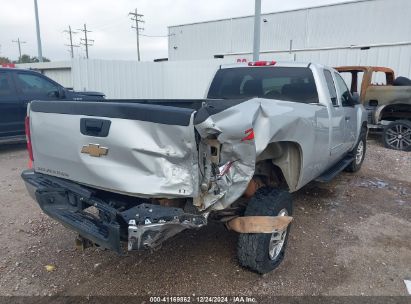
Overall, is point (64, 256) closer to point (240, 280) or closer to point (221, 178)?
point (240, 280)

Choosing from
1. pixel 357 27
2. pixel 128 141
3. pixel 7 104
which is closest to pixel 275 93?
pixel 128 141

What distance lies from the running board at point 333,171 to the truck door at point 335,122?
0.21 m

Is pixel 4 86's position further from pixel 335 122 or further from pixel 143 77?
pixel 143 77

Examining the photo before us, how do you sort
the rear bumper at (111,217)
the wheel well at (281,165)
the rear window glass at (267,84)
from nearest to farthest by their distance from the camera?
1. the rear bumper at (111,217)
2. the wheel well at (281,165)
3. the rear window glass at (267,84)

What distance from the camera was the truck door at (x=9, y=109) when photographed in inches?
306

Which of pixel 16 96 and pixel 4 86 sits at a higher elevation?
pixel 4 86

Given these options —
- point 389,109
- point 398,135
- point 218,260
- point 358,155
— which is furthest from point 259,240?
point 389,109

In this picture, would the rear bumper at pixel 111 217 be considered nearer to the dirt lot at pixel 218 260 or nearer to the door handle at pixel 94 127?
the door handle at pixel 94 127

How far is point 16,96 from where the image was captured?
796 centimetres

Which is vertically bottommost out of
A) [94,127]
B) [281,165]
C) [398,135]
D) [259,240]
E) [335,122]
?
[398,135]

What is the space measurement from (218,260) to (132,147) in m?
1.66

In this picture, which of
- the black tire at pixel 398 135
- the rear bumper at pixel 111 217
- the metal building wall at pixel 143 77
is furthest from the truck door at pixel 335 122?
the metal building wall at pixel 143 77

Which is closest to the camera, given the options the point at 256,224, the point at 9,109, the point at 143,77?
the point at 256,224

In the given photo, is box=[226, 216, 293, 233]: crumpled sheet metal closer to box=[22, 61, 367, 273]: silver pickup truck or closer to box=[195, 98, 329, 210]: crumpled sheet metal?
box=[22, 61, 367, 273]: silver pickup truck
